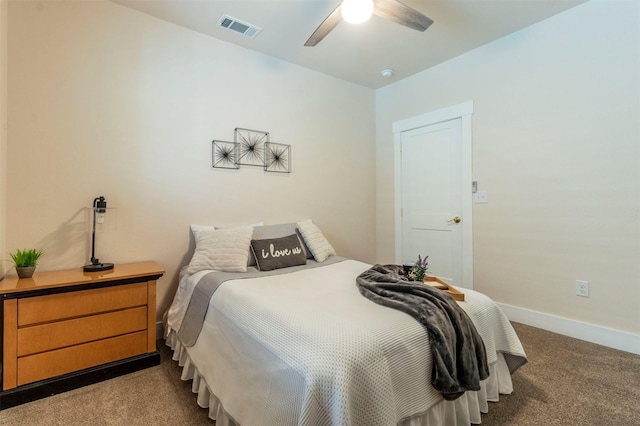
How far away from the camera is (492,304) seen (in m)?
1.67

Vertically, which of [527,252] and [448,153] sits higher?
[448,153]

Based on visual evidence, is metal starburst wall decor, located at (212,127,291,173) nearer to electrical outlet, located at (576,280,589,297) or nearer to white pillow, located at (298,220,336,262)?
white pillow, located at (298,220,336,262)

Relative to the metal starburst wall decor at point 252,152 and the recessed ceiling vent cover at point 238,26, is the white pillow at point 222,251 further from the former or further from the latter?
the recessed ceiling vent cover at point 238,26

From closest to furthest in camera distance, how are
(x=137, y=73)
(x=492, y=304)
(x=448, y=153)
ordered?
(x=492, y=304) → (x=137, y=73) → (x=448, y=153)

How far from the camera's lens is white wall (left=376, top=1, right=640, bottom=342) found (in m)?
2.24

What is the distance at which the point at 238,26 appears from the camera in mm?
2617

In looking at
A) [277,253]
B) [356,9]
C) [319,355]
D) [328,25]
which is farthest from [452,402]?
[328,25]

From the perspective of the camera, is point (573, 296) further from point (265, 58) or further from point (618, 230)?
point (265, 58)

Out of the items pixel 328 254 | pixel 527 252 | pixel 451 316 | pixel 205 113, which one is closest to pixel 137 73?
pixel 205 113

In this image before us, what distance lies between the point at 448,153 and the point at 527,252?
1.30m

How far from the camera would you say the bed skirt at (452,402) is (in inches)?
49.8

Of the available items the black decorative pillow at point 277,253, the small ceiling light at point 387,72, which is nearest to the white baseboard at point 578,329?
the black decorative pillow at point 277,253

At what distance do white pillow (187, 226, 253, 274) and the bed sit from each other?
0.06m

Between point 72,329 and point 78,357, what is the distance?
18 cm
